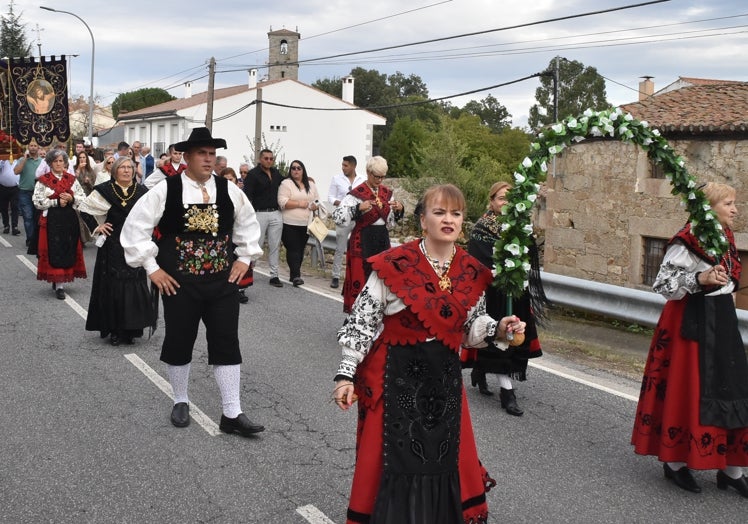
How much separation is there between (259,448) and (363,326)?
221 centimetres

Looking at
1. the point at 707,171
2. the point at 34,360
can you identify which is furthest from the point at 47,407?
the point at 707,171

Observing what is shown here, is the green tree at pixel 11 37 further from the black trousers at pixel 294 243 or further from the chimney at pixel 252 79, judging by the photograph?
the black trousers at pixel 294 243

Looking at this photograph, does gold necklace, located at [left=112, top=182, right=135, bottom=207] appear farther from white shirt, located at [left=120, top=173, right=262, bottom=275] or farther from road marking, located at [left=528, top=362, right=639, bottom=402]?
road marking, located at [left=528, top=362, right=639, bottom=402]

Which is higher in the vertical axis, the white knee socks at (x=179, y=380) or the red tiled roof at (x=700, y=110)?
the red tiled roof at (x=700, y=110)

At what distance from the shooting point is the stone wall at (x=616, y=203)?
14.1 meters

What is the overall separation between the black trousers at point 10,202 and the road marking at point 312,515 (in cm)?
1651

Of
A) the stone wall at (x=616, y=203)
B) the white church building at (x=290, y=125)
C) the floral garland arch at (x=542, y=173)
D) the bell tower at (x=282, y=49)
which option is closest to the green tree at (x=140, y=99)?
the bell tower at (x=282, y=49)

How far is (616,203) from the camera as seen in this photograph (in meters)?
15.8

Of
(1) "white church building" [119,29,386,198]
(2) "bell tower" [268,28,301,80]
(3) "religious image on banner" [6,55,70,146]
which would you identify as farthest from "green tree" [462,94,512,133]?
(3) "religious image on banner" [6,55,70,146]

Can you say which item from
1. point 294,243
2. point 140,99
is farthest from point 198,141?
point 140,99

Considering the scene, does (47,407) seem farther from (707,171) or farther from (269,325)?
(707,171)

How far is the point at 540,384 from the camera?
756cm

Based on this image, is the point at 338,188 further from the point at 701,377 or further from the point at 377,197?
the point at 701,377

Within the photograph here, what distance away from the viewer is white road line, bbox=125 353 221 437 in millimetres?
6221
